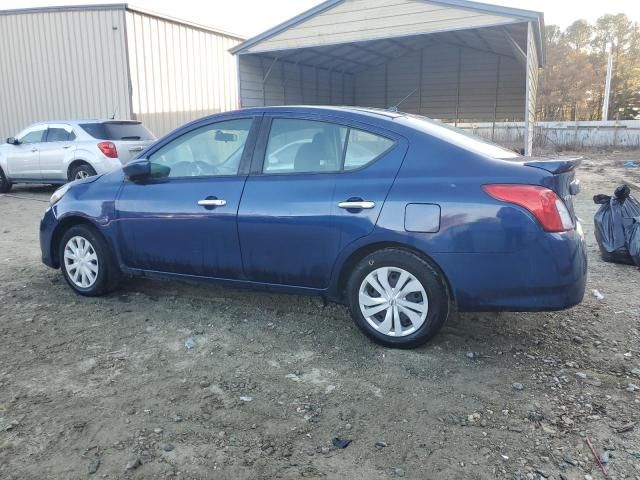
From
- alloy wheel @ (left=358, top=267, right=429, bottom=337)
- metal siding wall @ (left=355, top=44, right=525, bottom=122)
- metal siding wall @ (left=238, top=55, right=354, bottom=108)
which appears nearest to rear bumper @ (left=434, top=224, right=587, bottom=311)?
alloy wheel @ (left=358, top=267, right=429, bottom=337)

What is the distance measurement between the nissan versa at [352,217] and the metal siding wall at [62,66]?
39.2 ft

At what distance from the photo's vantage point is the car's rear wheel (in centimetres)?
1061

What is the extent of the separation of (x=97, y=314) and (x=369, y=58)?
55.7ft

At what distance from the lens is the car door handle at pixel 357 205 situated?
3.50 meters

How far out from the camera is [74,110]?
53.1 ft

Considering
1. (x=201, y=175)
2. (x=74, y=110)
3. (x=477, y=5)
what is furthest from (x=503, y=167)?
(x=74, y=110)

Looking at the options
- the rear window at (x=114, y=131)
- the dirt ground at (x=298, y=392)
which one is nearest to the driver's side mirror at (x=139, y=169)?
the dirt ground at (x=298, y=392)

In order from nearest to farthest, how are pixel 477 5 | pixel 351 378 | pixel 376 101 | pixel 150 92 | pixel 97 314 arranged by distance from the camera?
1. pixel 351 378
2. pixel 97 314
3. pixel 477 5
4. pixel 150 92
5. pixel 376 101

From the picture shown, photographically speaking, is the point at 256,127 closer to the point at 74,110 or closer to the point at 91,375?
the point at 91,375

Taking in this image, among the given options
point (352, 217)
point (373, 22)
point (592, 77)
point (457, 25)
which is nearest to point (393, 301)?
point (352, 217)

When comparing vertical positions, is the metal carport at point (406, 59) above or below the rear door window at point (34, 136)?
above

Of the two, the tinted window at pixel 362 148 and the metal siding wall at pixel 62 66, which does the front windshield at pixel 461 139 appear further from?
the metal siding wall at pixel 62 66

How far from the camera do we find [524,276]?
10.6 ft

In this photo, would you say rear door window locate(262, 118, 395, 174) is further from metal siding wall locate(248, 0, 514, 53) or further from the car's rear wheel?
metal siding wall locate(248, 0, 514, 53)
